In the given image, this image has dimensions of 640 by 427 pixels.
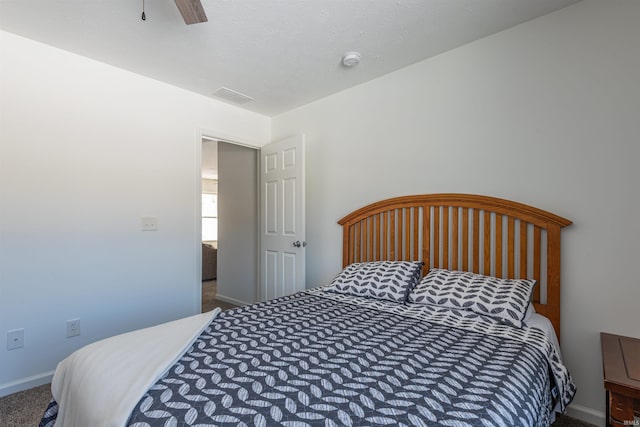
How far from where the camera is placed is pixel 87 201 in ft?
7.88

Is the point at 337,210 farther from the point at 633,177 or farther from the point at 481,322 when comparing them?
the point at 633,177

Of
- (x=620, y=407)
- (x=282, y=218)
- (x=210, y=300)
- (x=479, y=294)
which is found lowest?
(x=210, y=300)

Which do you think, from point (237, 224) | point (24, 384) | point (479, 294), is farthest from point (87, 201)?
point (479, 294)

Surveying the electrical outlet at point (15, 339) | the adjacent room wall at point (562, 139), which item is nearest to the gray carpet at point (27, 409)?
the adjacent room wall at point (562, 139)

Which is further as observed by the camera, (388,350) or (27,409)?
(27,409)

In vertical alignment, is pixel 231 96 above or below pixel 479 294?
above

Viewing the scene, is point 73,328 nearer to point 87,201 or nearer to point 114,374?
point 87,201

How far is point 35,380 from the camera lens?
217 cm

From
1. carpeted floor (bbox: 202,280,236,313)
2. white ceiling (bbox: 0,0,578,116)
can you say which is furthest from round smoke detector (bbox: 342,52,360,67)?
carpeted floor (bbox: 202,280,236,313)

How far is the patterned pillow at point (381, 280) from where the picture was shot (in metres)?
2.09

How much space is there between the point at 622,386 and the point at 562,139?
1.35 metres

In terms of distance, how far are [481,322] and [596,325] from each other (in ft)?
2.31

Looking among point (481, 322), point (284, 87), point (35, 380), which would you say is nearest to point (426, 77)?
point (284, 87)

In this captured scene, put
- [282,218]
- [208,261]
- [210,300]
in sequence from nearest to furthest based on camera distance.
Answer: [282,218]
[210,300]
[208,261]
